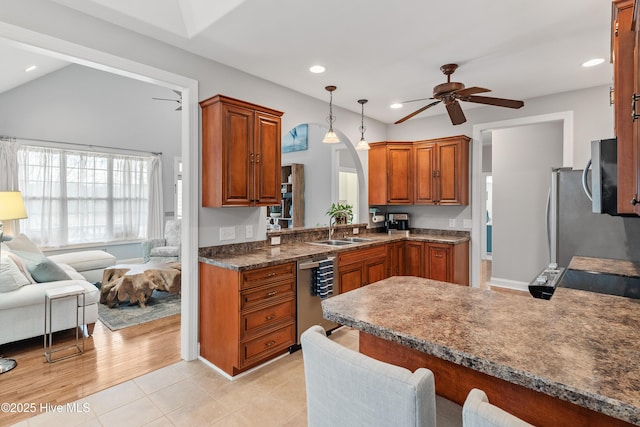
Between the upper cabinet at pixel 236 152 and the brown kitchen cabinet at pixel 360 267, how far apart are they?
A: 1081 mm

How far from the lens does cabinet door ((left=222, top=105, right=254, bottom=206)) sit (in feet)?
9.23

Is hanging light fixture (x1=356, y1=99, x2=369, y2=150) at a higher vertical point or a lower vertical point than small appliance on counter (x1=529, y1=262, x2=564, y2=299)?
higher

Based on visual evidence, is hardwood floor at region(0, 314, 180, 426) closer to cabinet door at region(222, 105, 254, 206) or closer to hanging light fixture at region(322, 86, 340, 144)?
cabinet door at region(222, 105, 254, 206)

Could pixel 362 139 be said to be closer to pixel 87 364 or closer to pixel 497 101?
pixel 497 101

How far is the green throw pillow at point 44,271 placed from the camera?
335 cm

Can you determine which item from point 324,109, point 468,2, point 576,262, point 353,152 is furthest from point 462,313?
point 353,152

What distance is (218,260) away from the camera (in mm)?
2779

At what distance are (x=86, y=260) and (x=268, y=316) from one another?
3.89 metres

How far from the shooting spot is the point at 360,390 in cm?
90

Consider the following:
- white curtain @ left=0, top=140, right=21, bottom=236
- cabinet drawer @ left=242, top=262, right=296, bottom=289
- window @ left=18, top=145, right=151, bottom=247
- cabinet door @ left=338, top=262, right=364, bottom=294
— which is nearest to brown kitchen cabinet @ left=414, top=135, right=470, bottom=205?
cabinet door @ left=338, top=262, right=364, bottom=294

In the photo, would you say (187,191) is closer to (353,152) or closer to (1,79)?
(353,152)

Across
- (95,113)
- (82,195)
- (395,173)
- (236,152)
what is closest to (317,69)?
(236,152)

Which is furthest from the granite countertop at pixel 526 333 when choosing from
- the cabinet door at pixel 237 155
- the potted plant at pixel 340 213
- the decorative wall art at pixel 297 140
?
the decorative wall art at pixel 297 140

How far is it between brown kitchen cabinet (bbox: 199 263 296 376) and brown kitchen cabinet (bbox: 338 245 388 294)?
0.71m
